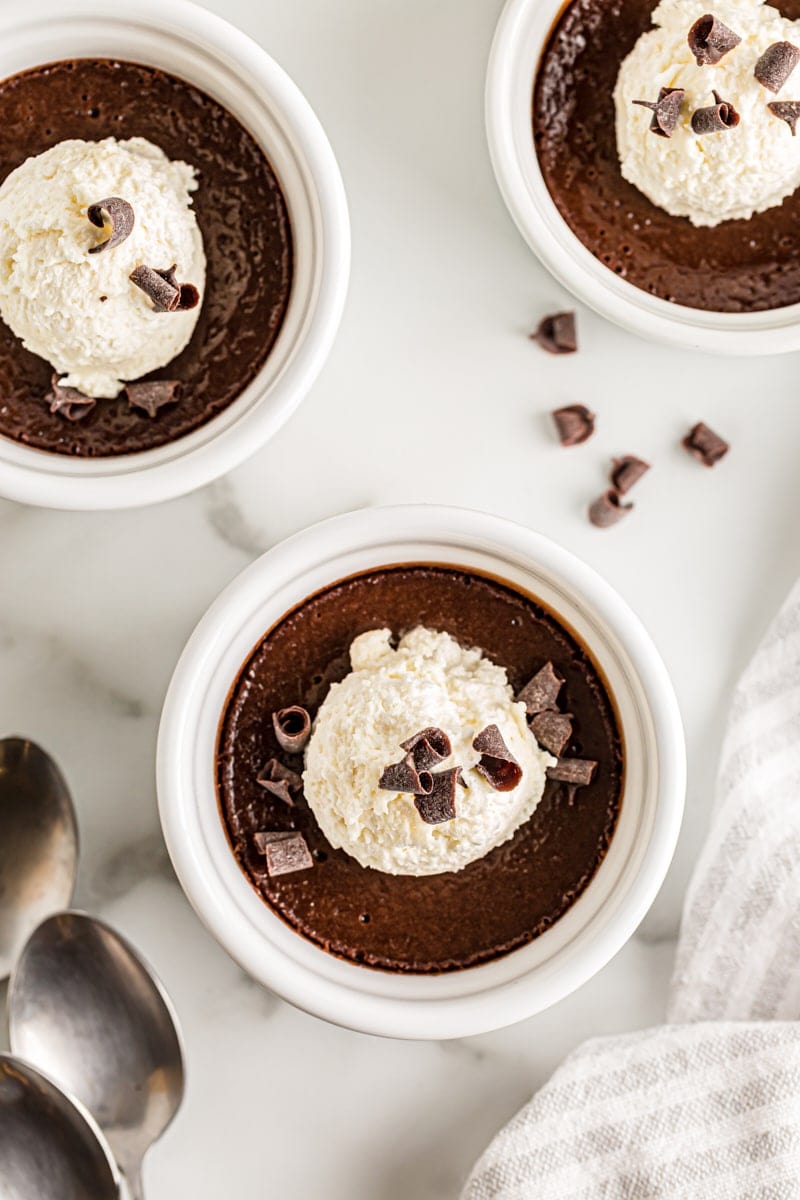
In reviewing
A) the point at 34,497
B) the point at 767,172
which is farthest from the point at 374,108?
the point at 34,497

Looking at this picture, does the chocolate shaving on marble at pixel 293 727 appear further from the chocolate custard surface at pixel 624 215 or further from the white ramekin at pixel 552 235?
the chocolate custard surface at pixel 624 215

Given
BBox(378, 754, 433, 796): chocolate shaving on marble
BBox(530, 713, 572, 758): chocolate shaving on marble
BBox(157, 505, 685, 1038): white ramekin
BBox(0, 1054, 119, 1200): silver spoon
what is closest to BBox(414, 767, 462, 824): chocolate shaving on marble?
BBox(378, 754, 433, 796): chocolate shaving on marble

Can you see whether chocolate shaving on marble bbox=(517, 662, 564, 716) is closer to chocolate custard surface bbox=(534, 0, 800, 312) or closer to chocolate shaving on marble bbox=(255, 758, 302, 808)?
chocolate shaving on marble bbox=(255, 758, 302, 808)

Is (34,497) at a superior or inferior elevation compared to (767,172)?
inferior

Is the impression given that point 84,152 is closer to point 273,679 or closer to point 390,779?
point 273,679

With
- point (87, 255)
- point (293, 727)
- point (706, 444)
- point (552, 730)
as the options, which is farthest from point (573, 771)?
point (87, 255)

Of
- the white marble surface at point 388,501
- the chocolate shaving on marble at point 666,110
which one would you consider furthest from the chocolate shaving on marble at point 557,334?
the chocolate shaving on marble at point 666,110

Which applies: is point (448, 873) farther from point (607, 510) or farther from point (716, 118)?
point (716, 118)
